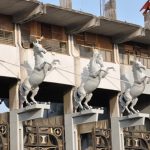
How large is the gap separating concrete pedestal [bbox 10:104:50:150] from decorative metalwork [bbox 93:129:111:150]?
12.3 ft

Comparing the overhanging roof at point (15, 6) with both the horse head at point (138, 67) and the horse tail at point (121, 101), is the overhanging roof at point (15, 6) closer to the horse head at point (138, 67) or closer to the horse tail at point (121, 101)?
the horse head at point (138, 67)

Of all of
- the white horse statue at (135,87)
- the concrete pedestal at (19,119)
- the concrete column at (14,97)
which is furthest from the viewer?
the white horse statue at (135,87)

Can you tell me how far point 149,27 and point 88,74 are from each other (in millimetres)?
5744

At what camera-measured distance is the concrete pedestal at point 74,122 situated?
24359mm

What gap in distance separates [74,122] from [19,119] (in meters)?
2.55

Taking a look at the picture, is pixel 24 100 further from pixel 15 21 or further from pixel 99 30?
pixel 99 30

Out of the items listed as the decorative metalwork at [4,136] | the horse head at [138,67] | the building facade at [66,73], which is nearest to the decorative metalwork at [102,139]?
the building facade at [66,73]

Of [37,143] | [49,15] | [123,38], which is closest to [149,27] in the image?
[123,38]

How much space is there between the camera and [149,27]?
1162 inches

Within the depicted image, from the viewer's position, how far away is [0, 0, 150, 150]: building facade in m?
23.5

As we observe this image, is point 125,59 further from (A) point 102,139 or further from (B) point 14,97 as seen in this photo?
(B) point 14,97

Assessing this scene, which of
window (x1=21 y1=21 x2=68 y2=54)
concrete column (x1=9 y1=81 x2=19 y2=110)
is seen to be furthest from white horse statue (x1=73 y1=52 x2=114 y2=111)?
concrete column (x1=9 y1=81 x2=19 y2=110)

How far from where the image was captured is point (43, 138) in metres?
24.4

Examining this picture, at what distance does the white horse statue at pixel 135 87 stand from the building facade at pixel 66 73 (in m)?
0.38
